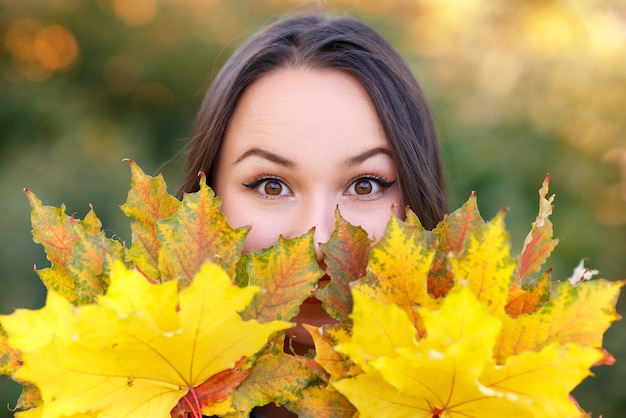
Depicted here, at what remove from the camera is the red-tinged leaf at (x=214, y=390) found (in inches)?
34.1

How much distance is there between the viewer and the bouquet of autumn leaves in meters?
0.72

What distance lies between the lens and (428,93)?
120 inches

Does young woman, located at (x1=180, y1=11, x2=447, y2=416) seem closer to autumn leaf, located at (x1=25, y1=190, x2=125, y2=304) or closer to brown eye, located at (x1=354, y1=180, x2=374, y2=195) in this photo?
brown eye, located at (x1=354, y1=180, x2=374, y2=195)

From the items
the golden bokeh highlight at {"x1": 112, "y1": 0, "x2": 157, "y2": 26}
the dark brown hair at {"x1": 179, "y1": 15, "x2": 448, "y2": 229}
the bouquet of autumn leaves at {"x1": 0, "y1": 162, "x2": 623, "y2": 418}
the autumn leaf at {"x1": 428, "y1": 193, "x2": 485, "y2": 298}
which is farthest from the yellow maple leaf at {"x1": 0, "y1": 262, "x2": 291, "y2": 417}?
the golden bokeh highlight at {"x1": 112, "y1": 0, "x2": 157, "y2": 26}

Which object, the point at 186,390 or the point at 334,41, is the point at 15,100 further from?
the point at 186,390

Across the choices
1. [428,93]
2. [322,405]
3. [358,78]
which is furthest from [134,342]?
[428,93]

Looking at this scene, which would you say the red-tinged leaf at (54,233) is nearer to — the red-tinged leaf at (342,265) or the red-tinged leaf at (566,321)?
the red-tinged leaf at (342,265)

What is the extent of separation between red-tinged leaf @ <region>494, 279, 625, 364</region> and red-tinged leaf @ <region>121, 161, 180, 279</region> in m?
0.48

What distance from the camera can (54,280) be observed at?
0.98 meters

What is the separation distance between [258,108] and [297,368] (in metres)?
0.54

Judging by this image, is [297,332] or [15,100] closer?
[297,332]

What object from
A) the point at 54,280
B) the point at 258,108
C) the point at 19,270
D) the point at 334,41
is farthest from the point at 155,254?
the point at 19,270

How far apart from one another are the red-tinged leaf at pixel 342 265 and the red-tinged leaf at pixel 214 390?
14 centimetres

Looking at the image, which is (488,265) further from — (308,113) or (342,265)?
(308,113)
